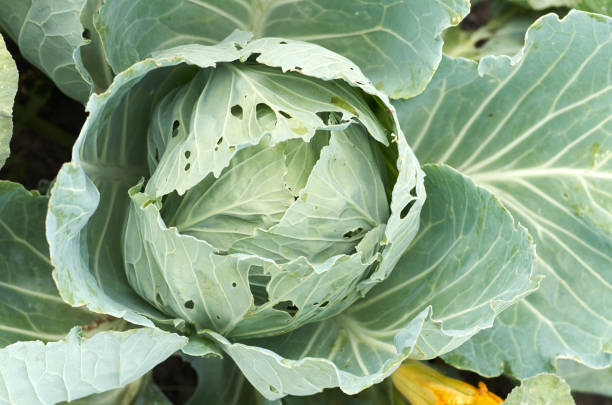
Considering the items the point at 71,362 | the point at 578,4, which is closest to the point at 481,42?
the point at 578,4

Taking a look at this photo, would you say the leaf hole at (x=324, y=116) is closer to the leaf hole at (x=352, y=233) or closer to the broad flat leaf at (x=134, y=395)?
the leaf hole at (x=352, y=233)

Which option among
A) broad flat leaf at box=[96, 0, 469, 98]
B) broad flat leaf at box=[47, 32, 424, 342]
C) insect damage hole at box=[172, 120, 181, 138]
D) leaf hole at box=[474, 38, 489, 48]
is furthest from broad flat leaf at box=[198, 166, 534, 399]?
leaf hole at box=[474, 38, 489, 48]

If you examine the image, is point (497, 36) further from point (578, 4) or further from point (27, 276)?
point (27, 276)

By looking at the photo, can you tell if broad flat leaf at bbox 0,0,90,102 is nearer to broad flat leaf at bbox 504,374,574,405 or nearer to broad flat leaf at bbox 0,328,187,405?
broad flat leaf at bbox 0,328,187,405

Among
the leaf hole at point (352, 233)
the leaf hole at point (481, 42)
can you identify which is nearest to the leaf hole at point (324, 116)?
the leaf hole at point (352, 233)

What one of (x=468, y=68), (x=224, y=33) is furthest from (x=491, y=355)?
(x=224, y=33)

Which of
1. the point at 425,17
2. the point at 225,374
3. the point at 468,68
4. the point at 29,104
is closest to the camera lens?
the point at 425,17

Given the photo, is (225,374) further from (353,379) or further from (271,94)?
(271,94)
